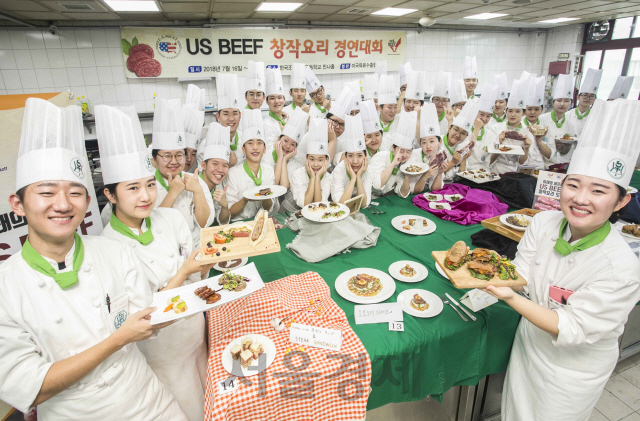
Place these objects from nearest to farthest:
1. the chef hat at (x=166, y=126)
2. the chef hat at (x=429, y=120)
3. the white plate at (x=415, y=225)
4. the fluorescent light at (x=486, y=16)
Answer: the chef hat at (x=166, y=126) → the white plate at (x=415, y=225) → the chef hat at (x=429, y=120) → the fluorescent light at (x=486, y=16)

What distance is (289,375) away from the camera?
162 cm

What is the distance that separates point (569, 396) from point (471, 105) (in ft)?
11.5

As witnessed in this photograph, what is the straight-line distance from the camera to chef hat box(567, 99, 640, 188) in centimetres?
157

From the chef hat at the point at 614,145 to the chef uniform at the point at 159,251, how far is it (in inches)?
91.2

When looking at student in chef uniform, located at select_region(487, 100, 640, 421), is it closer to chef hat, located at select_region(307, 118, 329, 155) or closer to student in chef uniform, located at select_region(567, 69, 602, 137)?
chef hat, located at select_region(307, 118, 329, 155)

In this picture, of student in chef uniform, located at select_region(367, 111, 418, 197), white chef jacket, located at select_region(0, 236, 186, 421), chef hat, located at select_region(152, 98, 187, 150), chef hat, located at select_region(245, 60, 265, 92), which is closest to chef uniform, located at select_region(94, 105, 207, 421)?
white chef jacket, located at select_region(0, 236, 186, 421)

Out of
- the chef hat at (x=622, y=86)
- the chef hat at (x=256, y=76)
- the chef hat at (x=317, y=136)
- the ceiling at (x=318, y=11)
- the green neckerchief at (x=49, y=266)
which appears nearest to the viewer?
the green neckerchief at (x=49, y=266)

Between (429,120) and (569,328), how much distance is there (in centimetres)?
324

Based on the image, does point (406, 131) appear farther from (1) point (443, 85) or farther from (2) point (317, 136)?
(1) point (443, 85)

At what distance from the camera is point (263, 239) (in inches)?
88.4

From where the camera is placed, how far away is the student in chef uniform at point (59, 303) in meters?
1.27

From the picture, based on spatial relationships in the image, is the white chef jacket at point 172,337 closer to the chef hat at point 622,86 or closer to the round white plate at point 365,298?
the round white plate at point 365,298

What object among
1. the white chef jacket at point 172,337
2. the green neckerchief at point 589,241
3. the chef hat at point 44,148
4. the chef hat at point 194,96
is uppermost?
the chef hat at point 194,96

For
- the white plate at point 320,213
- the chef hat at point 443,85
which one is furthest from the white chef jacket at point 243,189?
the chef hat at point 443,85
